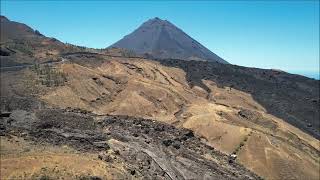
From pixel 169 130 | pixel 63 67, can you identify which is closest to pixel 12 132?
pixel 169 130

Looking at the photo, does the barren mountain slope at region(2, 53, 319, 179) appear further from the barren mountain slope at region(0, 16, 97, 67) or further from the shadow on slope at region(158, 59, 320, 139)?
the barren mountain slope at region(0, 16, 97, 67)

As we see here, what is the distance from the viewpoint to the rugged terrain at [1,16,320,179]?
4078 cm

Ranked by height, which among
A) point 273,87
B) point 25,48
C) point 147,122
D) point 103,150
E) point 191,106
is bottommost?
point 103,150

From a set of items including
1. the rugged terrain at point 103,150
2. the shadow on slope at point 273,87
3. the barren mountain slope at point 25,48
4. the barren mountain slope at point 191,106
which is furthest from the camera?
the shadow on slope at point 273,87

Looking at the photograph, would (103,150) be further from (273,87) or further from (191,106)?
(273,87)

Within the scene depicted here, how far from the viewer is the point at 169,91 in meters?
80.6

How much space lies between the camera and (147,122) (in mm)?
61406

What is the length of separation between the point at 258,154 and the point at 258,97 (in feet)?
134

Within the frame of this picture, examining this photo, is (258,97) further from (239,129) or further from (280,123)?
(239,129)

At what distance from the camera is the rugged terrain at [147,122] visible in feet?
134

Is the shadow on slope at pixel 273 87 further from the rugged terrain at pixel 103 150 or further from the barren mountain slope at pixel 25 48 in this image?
the rugged terrain at pixel 103 150

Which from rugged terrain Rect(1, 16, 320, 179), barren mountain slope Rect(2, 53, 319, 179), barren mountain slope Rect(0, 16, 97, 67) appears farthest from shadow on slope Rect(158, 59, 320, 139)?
barren mountain slope Rect(0, 16, 97, 67)

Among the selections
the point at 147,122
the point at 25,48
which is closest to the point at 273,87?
the point at 25,48

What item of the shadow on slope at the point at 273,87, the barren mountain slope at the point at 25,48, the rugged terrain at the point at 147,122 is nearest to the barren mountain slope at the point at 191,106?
the rugged terrain at the point at 147,122
